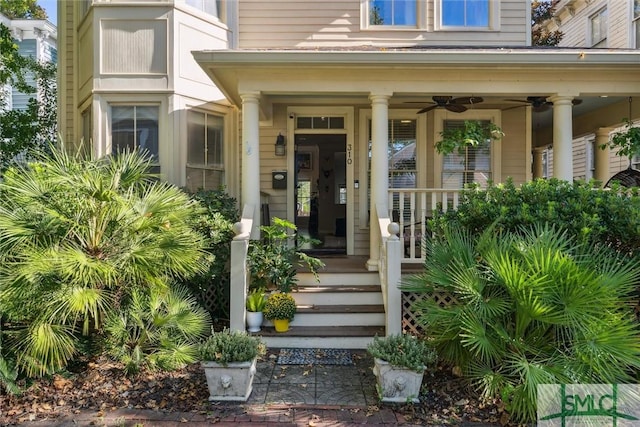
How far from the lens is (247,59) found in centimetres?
543

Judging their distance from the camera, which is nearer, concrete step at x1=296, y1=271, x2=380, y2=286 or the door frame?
concrete step at x1=296, y1=271, x2=380, y2=286

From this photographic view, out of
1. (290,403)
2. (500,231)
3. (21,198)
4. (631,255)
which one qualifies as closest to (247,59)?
(21,198)

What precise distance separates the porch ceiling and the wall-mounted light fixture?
1.74 metres

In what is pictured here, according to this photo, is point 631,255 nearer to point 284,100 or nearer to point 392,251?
point 392,251

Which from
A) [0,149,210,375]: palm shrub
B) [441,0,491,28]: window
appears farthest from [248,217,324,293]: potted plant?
[441,0,491,28]: window

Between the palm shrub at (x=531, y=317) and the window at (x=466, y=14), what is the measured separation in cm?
543

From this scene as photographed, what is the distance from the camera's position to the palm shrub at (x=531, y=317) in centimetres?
327

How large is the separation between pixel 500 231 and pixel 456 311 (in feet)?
3.97

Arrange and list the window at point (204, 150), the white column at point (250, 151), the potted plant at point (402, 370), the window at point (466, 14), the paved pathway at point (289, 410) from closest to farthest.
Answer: the paved pathway at point (289, 410), the potted plant at point (402, 370), the white column at point (250, 151), the window at point (204, 150), the window at point (466, 14)

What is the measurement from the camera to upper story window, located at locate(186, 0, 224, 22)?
23.2 feet

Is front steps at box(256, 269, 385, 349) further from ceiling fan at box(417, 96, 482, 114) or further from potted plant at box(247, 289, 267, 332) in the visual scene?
ceiling fan at box(417, 96, 482, 114)

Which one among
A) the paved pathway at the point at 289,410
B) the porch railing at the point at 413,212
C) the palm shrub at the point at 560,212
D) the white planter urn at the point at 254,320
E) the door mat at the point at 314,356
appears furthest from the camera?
the porch railing at the point at 413,212

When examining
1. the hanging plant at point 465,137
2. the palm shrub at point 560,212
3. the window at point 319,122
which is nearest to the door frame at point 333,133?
the window at point 319,122

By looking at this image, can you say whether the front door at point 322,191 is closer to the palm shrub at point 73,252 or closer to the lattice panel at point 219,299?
the lattice panel at point 219,299
